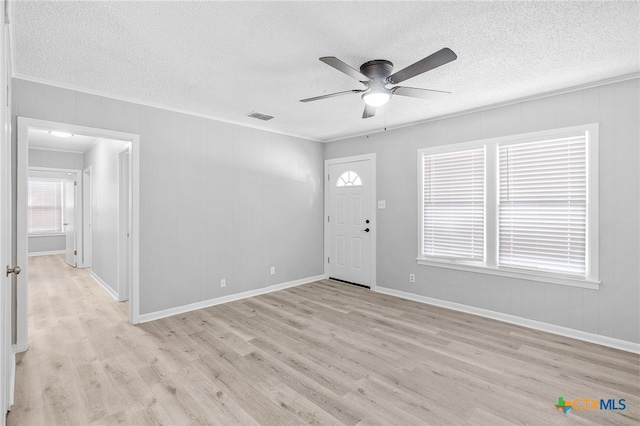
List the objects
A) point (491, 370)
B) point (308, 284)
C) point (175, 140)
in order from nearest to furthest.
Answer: point (491, 370) → point (175, 140) → point (308, 284)

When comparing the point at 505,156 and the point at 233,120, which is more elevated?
the point at 233,120

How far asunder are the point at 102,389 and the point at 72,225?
6.54 m

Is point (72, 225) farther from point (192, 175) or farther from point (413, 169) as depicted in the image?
point (413, 169)

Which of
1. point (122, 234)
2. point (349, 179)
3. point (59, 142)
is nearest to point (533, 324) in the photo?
point (349, 179)

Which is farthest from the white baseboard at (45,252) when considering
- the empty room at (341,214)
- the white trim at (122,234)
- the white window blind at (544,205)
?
the white window blind at (544,205)

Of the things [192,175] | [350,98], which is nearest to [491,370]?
[350,98]

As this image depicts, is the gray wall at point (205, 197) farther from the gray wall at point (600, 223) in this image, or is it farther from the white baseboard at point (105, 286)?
the gray wall at point (600, 223)

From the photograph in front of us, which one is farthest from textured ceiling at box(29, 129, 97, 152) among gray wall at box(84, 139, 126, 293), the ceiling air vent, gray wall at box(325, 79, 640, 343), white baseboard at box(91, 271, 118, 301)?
gray wall at box(325, 79, 640, 343)

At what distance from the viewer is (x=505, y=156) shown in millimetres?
3834

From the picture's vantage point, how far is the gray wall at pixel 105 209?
494 cm

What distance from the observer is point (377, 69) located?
8.81 feet

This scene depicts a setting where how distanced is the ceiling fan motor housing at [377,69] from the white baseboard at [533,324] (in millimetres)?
3127

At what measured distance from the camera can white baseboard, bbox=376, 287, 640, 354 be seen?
122 inches

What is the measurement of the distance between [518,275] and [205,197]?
410 centimetres
